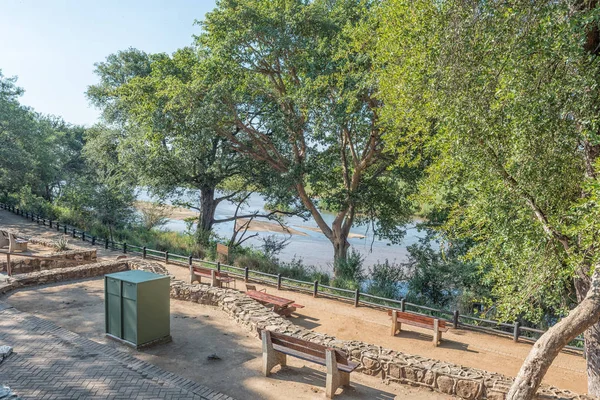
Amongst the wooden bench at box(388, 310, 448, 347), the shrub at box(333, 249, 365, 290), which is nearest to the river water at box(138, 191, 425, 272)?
the shrub at box(333, 249, 365, 290)

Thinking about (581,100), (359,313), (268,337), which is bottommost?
(359,313)

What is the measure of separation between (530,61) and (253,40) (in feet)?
40.8

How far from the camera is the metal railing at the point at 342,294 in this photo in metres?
11.1

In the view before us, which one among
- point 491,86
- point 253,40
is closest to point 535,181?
point 491,86

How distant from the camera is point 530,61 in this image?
688 centimetres

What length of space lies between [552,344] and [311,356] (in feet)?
12.1

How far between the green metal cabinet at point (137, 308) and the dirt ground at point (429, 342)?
8.21ft

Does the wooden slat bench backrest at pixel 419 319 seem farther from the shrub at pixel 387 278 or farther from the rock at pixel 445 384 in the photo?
the shrub at pixel 387 278

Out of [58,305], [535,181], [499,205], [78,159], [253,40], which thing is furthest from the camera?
[78,159]

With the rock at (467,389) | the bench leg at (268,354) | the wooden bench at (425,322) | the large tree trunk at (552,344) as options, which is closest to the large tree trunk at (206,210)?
the wooden bench at (425,322)

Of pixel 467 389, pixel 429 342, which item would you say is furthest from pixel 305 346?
pixel 429 342

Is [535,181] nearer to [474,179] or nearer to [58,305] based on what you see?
[474,179]

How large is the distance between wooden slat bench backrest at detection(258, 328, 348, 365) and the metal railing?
3791 millimetres

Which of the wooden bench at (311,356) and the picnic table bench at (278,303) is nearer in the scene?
the wooden bench at (311,356)
